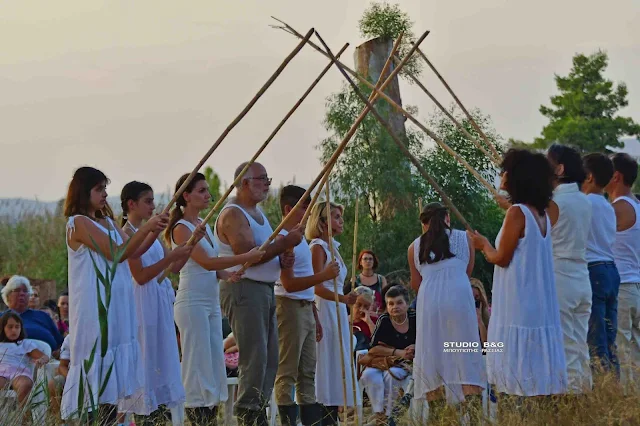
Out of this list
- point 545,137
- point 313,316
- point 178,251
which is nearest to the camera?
point 178,251

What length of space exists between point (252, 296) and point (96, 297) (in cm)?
135

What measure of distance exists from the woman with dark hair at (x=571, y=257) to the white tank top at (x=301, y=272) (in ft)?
5.88

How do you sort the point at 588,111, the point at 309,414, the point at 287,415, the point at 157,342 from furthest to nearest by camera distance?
the point at 588,111
the point at 309,414
the point at 287,415
the point at 157,342

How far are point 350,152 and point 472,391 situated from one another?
276 inches

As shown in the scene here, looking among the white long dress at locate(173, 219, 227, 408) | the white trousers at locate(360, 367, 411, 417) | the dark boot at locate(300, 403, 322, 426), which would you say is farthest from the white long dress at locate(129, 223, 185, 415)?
the white trousers at locate(360, 367, 411, 417)

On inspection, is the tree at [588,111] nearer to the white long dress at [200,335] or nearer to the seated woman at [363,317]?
the seated woman at [363,317]

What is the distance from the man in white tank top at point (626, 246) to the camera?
27.1 ft

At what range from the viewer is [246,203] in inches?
304

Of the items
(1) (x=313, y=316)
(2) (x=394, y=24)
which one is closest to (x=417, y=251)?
(1) (x=313, y=316)

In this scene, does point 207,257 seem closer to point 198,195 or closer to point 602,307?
point 198,195

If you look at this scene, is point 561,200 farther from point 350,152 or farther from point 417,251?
point 350,152

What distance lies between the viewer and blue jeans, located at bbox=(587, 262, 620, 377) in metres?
7.46

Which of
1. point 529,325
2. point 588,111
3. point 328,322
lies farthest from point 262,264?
point 588,111

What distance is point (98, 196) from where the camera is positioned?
250 inches
